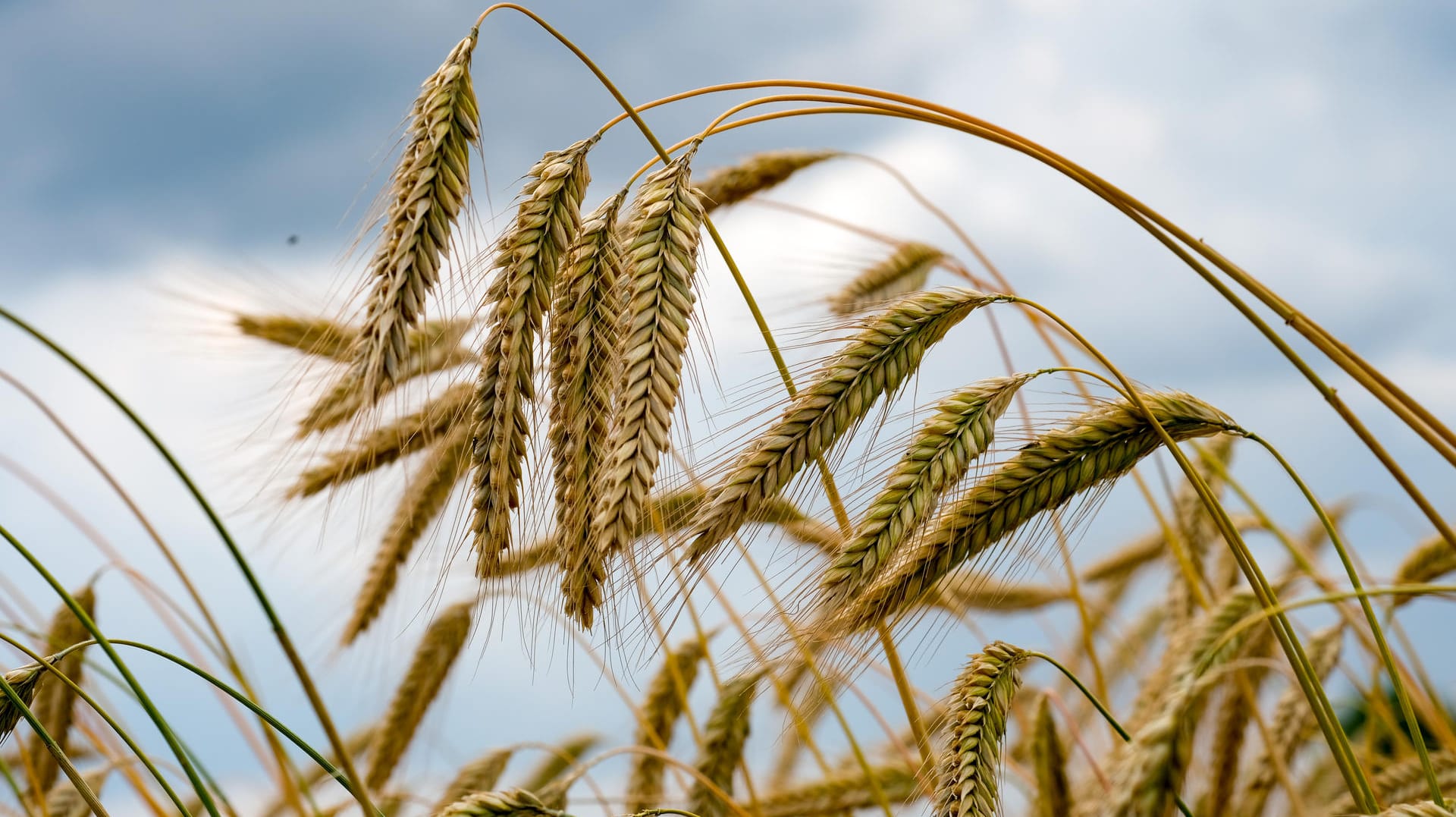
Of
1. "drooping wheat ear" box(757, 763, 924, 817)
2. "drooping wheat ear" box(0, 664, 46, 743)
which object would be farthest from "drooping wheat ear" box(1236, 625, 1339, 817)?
"drooping wheat ear" box(0, 664, 46, 743)

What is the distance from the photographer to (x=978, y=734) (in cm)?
155

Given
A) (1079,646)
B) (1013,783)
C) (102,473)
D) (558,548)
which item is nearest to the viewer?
(558,548)

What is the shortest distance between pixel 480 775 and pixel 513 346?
71.9 inches

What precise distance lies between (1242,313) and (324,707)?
5.53ft

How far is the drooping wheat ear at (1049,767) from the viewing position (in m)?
2.36

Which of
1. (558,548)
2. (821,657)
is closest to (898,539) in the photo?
(821,657)

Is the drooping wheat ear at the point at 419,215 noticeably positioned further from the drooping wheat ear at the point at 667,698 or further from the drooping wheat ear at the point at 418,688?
the drooping wheat ear at the point at 418,688

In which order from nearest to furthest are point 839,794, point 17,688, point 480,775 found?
point 17,688
point 839,794
point 480,775

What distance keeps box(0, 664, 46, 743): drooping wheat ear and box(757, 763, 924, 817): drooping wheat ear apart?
165 centimetres

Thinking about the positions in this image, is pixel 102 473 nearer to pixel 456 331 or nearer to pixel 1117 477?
pixel 456 331


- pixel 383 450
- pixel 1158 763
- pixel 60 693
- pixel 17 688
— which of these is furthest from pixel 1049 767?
pixel 60 693

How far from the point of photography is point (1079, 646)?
159 inches

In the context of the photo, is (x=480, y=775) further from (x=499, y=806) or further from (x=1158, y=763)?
(x=1158, y=763)

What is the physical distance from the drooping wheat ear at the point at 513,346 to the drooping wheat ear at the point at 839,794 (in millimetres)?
1492
